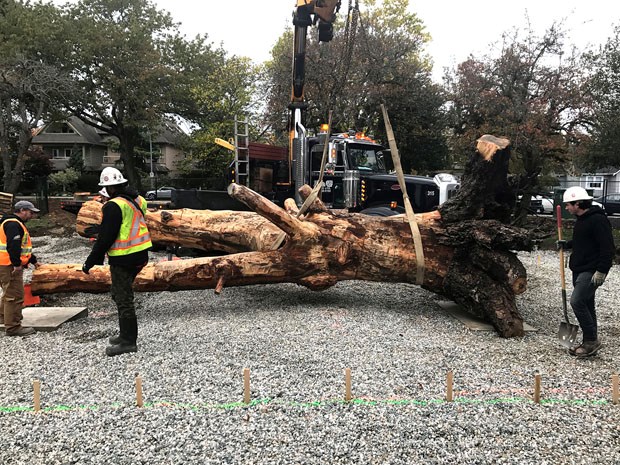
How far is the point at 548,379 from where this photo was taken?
3586mm

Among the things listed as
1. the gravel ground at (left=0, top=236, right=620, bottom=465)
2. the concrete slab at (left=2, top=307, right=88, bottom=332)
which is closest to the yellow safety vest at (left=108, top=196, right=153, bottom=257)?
the gravel ground at (left=0, top=236, right=620, bottom=465)

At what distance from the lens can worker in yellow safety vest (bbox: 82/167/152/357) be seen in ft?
13.0

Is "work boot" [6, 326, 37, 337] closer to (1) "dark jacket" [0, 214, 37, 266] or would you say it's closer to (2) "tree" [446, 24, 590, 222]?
(1) "dark jacket" [0, 214, 37, 266]

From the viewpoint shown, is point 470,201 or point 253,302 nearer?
point 470,201

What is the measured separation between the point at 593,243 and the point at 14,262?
18.6 feet

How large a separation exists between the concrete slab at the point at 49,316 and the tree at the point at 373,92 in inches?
692

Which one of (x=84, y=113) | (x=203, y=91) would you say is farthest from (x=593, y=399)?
(x=84, y=113)

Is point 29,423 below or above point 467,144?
below

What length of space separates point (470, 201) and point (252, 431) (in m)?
3.84

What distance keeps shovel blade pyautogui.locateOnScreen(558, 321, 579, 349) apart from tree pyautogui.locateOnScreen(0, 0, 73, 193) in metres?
18.8

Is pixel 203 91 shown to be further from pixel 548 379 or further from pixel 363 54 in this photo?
pixel 548 379

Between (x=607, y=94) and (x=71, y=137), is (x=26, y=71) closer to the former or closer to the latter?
(x=607, y=94)

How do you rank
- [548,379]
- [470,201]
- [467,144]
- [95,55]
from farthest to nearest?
[95,55] < [467,144] < [470,201] < [548,379]

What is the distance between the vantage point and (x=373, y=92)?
21750 mm
